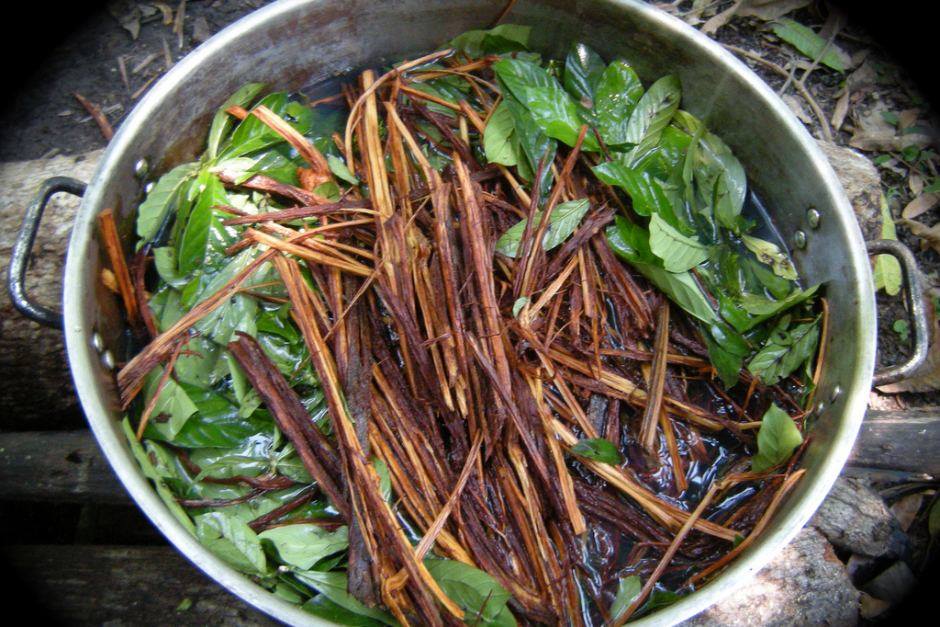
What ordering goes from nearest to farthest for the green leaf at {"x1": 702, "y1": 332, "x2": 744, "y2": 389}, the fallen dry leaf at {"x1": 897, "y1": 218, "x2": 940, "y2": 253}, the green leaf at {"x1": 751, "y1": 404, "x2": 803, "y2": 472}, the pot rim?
the pot rim
the green leaf at {"x1": 751, "y1": 404, "x2": 803, "y2": 472}
the green leaf at {"x1": 702, "y1": 332, "x2": 744, "y2": 389}
the fallen dry leaf at {"x1": 897, "y1": 218, "x2": 940, "y2": 253}

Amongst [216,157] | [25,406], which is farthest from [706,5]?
[25,406]

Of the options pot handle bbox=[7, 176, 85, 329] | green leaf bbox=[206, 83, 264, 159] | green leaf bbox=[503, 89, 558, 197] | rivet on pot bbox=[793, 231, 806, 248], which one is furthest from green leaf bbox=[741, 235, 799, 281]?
pot handle bbox=[7, 176, 85, 329]

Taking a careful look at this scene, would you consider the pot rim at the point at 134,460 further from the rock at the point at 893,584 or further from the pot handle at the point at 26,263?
the rock at the point at 893,584

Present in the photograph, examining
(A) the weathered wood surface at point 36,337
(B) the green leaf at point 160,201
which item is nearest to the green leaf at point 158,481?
(B) the green leaf at point 160,201

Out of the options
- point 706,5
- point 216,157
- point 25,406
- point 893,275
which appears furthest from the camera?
point 706,5

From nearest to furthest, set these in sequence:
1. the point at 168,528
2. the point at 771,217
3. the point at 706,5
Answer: the point at 168,528 → the point at 771,217 → the point at 706,5

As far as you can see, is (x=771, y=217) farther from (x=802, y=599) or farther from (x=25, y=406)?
(x=25, y=406)

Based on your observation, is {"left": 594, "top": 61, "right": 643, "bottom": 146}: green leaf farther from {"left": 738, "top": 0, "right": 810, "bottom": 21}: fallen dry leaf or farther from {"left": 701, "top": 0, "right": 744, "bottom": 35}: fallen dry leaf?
{"left": 738, "top": 0, "right": 810, "bottom": 21}: fallen dry leaf
